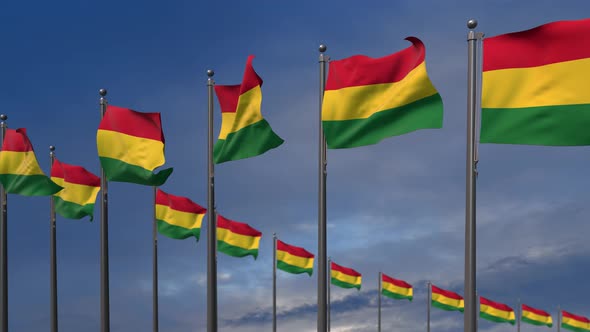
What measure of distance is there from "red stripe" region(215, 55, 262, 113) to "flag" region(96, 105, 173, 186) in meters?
2.04

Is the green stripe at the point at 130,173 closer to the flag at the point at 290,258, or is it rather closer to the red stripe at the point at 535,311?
the flag at the point at 290,258

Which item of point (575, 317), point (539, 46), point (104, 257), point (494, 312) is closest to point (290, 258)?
point (104, 257)

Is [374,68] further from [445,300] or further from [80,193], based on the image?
[445,300]

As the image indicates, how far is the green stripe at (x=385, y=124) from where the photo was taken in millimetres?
14242

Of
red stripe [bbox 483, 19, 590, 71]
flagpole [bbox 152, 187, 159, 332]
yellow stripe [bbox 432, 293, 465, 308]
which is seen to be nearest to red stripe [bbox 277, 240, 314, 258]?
flagpole [bbox 152, 187, 159, 332]

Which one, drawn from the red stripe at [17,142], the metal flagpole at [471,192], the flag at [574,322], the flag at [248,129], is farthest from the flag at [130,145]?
the flag at [574,322]

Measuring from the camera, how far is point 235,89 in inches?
750

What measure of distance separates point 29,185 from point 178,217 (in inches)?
275

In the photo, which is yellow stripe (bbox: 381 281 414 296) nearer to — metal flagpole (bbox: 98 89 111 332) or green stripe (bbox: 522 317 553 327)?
green stripe (bbox: 522 317 553 327)

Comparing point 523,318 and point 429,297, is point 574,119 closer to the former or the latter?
point 429,297

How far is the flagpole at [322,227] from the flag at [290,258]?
20624 mm

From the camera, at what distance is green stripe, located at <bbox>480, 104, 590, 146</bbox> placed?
12516 millimetres

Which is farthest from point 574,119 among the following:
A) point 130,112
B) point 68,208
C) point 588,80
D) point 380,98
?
Answer: point 68,208

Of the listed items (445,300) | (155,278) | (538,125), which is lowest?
(445,300)
